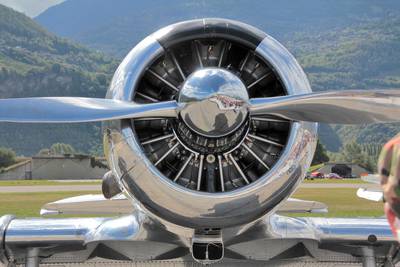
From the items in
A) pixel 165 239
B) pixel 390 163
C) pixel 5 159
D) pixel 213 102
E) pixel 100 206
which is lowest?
pixel 390 163

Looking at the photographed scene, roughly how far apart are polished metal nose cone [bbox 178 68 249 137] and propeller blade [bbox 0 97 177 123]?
187mm

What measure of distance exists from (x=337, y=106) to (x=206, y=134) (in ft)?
3.90

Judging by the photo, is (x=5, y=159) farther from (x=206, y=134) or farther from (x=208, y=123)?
(x=208, y=123)

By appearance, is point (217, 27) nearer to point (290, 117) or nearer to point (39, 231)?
point (290, 117)

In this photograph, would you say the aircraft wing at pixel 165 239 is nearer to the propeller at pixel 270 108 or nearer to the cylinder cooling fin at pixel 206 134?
the cylinder cooling fin at pixel 206 134

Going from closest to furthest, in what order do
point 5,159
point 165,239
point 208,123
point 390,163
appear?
point 390,163
point 208,123
point 165,239
point 5,159

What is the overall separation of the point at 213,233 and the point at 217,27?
1.94 metres

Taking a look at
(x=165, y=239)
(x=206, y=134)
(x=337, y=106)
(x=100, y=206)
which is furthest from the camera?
(x=100, y=206)

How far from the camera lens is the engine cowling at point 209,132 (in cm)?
526

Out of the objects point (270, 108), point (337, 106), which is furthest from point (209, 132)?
point (337, 106)

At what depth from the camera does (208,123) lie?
5.21 m

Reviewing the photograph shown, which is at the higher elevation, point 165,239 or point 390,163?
point 165,239

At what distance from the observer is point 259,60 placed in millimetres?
5961

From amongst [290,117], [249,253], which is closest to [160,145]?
[290,117]
